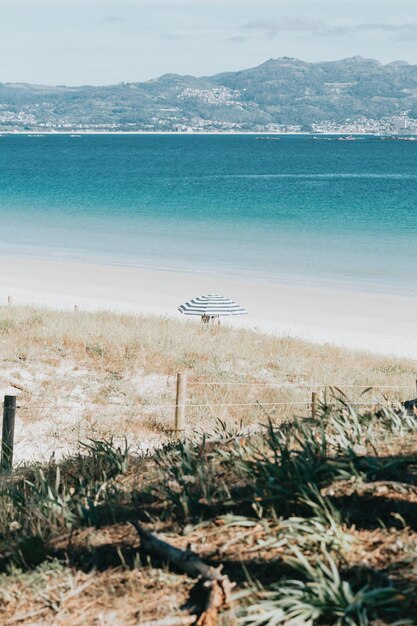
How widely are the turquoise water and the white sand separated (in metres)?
2.41

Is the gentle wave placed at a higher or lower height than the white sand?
higher

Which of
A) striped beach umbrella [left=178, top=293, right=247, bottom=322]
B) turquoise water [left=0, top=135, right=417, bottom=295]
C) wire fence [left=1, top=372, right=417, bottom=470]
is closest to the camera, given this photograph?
wire fence [left=1, top=372, right=417, bottom=470]

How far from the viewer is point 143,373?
1345cm

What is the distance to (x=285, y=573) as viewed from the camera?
389cm

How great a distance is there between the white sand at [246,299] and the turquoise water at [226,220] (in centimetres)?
241

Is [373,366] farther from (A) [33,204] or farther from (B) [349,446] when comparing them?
(A) [33,204]

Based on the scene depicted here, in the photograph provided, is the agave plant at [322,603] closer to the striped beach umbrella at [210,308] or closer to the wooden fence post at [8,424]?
the wooden fence post at [8,424]

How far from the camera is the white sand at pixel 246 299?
23047mm

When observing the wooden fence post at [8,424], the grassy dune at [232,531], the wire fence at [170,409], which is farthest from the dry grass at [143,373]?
the grassy dune at [232,531]

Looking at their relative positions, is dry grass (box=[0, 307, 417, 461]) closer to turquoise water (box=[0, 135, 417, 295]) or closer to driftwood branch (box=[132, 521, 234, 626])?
driftwood branch (box=[132, 521, 234, 626])

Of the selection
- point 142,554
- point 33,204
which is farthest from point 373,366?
point 33,204

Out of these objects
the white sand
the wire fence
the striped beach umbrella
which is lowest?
the white sand

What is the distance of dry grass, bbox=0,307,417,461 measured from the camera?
11.2m

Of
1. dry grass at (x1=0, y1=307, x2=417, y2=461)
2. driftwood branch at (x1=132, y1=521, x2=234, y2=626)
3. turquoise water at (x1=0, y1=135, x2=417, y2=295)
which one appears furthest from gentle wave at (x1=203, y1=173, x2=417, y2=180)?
driftwood branch at (x1=132, y1=521, x2=234, y2=626)
